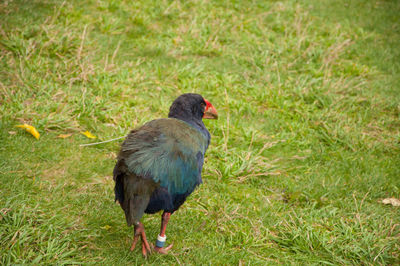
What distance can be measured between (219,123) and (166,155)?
1.93m

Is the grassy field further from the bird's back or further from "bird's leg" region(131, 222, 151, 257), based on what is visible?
the bird's back

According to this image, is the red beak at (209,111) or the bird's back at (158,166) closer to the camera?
the bird's back at (158,166)

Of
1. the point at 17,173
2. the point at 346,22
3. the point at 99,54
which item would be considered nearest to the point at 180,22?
the point at 99,54

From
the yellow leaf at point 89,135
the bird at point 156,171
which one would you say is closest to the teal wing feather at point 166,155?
the bird at point 156,171

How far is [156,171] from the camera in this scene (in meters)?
2.57

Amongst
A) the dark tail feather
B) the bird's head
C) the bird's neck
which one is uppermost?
the bird's head

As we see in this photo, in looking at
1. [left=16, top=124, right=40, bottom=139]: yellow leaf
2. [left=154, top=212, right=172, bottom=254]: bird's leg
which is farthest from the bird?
[left=16, top=124, right=40, bottom=139]: yellow leaf

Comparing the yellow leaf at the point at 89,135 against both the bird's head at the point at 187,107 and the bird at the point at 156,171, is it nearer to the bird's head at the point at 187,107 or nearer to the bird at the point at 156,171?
the bird's head at the point at 187,107

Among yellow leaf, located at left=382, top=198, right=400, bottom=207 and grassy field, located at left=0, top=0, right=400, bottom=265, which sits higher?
grassy field, located at left=0, top=0, right=400, bottom=265

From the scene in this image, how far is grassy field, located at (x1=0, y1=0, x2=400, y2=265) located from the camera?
303 centimetres

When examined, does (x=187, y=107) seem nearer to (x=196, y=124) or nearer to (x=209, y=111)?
(x=196, y=124)

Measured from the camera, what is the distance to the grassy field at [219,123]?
3029 millimetres

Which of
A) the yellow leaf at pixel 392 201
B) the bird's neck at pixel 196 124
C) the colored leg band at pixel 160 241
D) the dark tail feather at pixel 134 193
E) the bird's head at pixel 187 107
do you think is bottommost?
the yellow leaf at pixel 392 201

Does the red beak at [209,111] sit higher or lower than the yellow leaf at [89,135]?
higher
